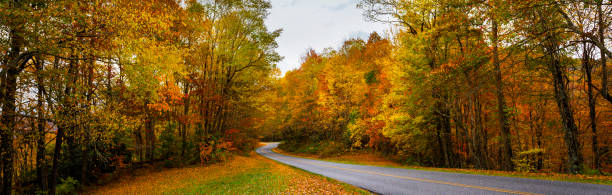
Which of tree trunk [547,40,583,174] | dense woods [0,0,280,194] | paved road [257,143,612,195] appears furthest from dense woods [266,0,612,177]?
dense woods [0,0,280,194]

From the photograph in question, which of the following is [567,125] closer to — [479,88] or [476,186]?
[479,88]

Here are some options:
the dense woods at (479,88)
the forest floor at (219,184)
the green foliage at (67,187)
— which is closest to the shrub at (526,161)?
the dense woods at (479,88)

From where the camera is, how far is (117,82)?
1195 cm

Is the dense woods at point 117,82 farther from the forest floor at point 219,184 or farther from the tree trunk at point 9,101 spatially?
the forest floor at point 219,184

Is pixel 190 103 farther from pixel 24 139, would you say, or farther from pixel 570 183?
pixel 570 183

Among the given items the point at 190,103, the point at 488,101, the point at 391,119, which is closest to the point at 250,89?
the point at 190,103

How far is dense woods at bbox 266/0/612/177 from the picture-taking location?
10086mm

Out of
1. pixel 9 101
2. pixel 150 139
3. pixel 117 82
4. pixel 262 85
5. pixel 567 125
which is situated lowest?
pixel 150 139

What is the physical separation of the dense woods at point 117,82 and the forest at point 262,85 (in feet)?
0.28

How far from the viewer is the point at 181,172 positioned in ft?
51.8

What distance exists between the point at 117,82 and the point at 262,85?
1290 cm

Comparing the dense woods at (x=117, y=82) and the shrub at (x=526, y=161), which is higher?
the dense woods at (x=117, y=82)

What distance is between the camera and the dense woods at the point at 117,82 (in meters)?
6.66

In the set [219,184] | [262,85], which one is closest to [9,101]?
[219,184]
